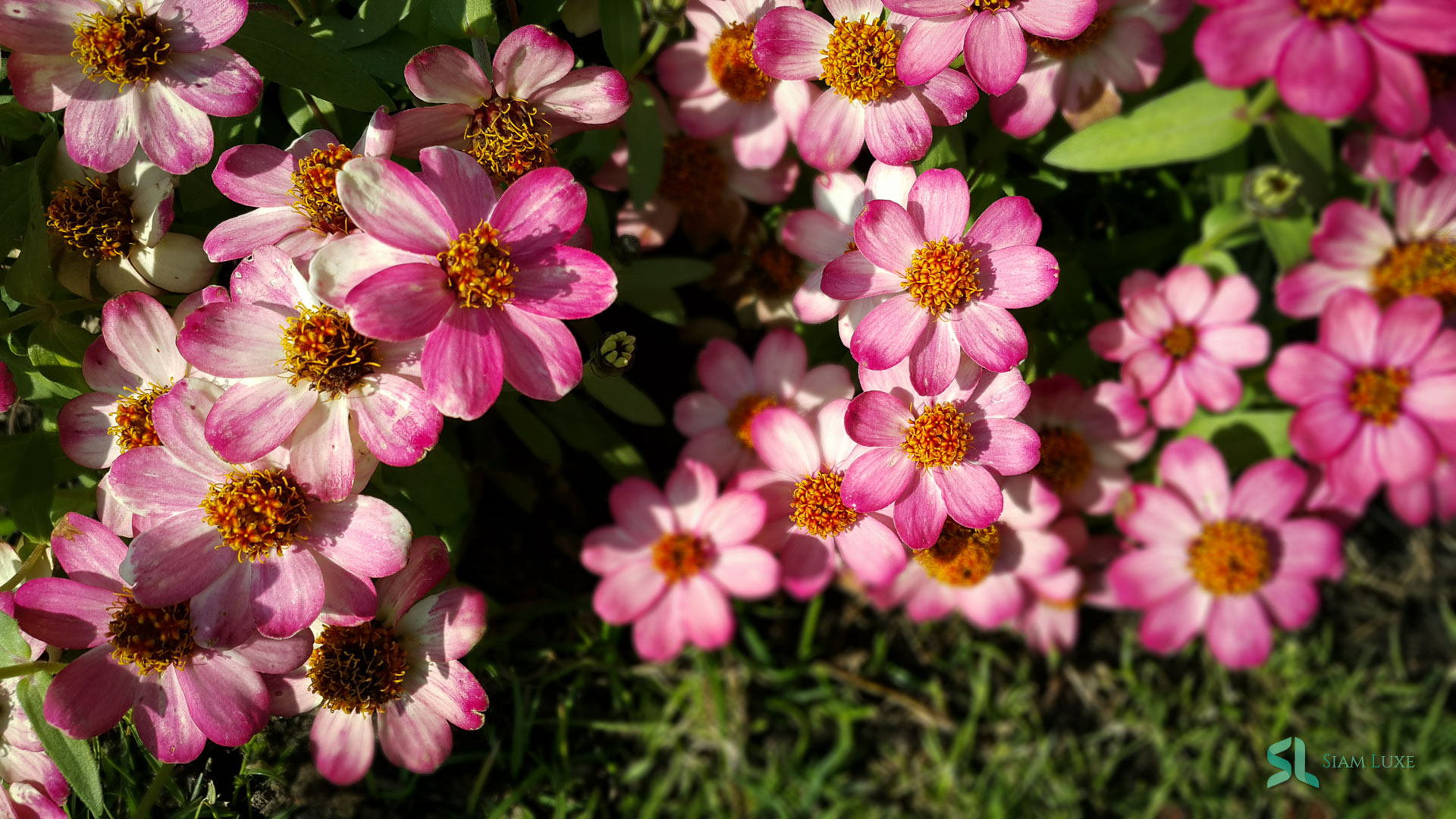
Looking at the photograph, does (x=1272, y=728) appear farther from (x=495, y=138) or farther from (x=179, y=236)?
(x=179, y=236)

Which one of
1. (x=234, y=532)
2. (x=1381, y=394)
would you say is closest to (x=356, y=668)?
(x=234, y=532)

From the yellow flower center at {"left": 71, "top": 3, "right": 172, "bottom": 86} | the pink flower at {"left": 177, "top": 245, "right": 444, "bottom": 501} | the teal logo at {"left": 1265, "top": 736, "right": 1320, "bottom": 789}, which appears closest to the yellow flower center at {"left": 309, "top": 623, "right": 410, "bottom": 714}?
the pink flower at {"left": 177, "top": 245, "right": 444, "bottom": 501}

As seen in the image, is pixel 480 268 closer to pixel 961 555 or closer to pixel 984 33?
pixel 984 33

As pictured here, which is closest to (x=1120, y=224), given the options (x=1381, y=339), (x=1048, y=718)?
(x=1381, y=339)

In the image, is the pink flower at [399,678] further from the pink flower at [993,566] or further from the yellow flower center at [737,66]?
the yellow flower center at [737,66]

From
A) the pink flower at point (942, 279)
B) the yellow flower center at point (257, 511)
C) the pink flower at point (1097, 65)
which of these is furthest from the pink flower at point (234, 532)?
the pink flower at point (1097, 65)

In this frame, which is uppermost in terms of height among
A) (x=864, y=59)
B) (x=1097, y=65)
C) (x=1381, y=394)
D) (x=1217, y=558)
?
(x=864, y=59)
